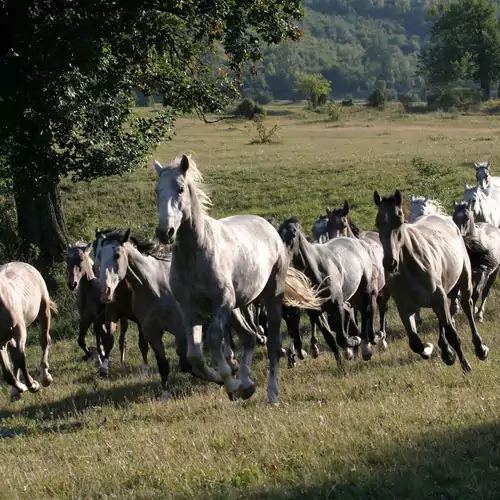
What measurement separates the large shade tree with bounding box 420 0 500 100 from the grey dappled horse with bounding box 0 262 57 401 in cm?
9668

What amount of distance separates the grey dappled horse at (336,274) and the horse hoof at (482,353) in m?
1.70

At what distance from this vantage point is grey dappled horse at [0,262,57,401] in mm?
11922

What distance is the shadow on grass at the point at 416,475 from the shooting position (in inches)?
236

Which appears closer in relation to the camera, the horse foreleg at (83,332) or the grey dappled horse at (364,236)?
the grey dappled horse at (364,236)

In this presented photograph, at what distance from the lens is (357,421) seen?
811cm

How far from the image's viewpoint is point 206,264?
30.7 ft

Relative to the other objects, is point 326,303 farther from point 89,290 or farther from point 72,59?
point 72,59

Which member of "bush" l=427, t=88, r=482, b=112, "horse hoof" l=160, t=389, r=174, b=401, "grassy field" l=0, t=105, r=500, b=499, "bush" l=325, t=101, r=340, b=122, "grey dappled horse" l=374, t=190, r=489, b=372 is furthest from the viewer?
"bush" l=427, t=88, r=482, b=112

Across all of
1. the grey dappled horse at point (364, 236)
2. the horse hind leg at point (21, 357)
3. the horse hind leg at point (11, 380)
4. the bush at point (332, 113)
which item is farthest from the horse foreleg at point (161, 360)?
the bush at point (332, 113)

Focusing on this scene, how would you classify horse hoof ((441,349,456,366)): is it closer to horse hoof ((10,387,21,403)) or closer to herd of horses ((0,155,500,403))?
herd of horses ((0,155,500,403))

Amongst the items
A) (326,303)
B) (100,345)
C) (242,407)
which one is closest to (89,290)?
(100,345)

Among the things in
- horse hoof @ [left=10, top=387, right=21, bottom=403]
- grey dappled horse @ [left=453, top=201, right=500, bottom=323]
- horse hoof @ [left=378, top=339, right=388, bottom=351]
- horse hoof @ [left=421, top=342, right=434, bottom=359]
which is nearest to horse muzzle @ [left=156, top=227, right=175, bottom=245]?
horse hoof @ [left=421, top=342, right=434, bottom=359]

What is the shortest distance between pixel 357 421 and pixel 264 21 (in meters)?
13.0

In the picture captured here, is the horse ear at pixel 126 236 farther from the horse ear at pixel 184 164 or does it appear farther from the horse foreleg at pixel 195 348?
the horse ear at pixel 184 164
